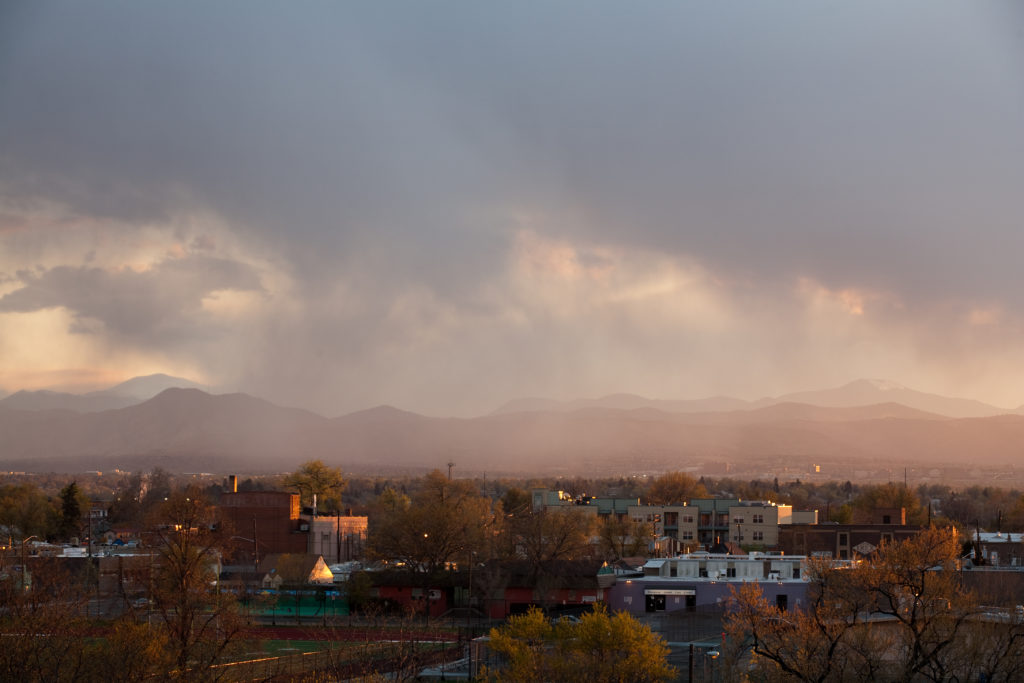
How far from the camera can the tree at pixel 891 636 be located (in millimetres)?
37156

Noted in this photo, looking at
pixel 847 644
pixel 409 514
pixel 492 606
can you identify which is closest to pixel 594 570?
pixel 492 606

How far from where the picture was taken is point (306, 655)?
161ft

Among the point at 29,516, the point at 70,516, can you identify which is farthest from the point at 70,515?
the point at 29,516

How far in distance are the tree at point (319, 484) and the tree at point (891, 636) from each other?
287 feet

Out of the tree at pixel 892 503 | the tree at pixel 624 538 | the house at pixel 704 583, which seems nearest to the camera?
the house at pixel 704 583

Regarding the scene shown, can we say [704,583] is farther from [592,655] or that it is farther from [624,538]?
[624,538]

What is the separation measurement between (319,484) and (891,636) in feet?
312

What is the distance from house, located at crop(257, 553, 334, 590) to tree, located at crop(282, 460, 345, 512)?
46.0 m

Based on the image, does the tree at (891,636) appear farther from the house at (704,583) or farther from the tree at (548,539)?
the tree at (548,539)

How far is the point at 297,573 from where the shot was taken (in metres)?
76.1

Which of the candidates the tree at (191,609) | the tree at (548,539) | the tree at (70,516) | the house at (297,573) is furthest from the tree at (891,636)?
the tree at (70,516)

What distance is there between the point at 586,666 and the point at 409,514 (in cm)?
4320

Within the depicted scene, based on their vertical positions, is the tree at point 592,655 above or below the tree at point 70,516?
above

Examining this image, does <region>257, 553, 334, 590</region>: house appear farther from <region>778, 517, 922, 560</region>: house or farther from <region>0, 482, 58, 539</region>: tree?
<region>778, 517, 922, 560</region>: house
